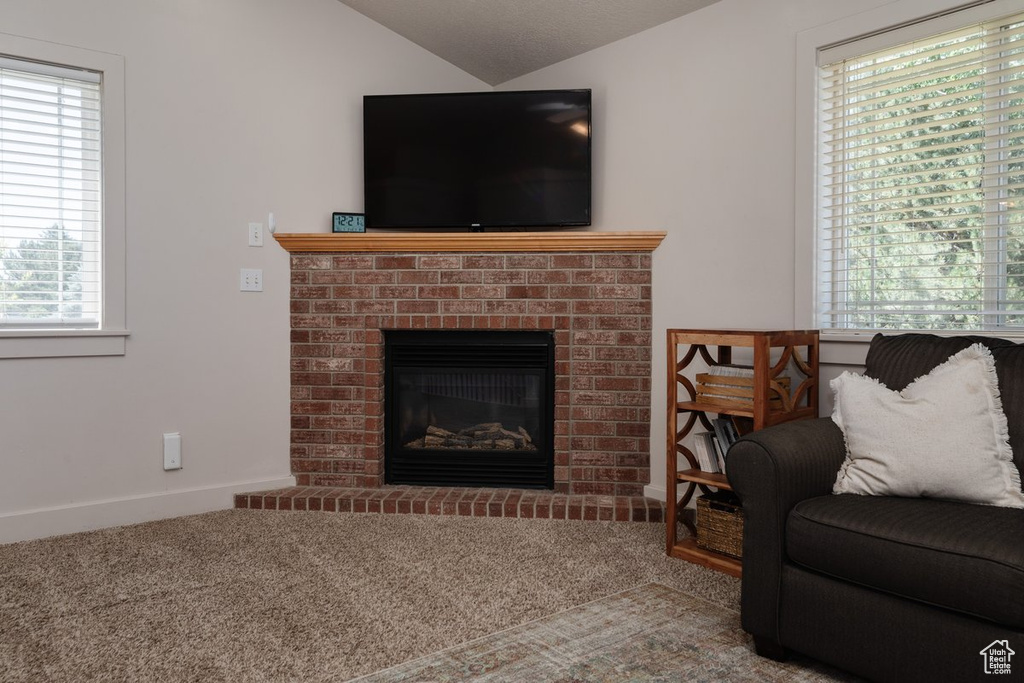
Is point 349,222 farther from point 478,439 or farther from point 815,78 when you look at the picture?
point 815,78

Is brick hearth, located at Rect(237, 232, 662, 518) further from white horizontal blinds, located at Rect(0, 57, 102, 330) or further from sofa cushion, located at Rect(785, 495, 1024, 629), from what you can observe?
sofa cushion, located at Rect(785, 495, 1024, 629)

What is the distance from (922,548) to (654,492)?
70.5 inches

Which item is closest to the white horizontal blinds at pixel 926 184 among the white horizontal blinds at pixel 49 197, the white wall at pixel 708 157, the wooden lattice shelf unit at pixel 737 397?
the white wall at pixel 708 157

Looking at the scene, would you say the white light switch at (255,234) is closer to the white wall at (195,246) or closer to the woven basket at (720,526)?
the white wall at (195,246)

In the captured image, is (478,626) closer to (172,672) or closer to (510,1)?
(172,672)

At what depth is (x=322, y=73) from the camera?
347cm

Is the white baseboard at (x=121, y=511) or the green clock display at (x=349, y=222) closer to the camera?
the white baseboard at (x=121, y=511)

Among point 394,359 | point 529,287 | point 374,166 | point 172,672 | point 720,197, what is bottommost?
point 172,672

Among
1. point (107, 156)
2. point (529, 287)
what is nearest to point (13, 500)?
point (107, 156)

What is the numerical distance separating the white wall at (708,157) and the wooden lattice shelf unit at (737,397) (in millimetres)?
177

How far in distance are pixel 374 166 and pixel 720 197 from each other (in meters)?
1.74

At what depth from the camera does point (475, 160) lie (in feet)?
11.5

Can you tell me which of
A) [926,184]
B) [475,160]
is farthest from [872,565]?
[475,160]

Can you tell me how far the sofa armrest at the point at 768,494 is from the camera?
1.77 m
